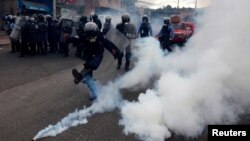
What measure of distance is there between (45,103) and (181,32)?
13.0 meters

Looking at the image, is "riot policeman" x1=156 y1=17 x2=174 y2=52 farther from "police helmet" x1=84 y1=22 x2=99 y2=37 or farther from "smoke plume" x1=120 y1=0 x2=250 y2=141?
"police helmet" x1=84 y1=22 x2=99 y2=37

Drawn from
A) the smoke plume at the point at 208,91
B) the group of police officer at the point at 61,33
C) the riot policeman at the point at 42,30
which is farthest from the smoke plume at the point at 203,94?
the riot policeman at the point at 42,30

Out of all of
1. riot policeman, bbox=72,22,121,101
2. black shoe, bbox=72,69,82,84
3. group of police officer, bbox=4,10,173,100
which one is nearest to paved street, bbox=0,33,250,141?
riot policeman, bbox=72,22,121,101

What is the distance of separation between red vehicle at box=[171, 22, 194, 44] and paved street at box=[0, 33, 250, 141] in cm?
708

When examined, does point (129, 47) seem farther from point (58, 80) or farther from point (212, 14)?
point (212, 14)

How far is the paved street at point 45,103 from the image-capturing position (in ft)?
16.1

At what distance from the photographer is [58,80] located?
29.7 feet

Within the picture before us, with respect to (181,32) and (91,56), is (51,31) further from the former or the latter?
(91,56)

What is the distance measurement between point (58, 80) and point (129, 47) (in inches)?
104

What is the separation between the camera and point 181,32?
715 inches

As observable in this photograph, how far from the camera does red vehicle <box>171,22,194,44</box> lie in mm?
17420

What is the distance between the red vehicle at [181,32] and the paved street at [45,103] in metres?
7.08

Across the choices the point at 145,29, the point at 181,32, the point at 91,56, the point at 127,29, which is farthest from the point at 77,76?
the point at 181,32

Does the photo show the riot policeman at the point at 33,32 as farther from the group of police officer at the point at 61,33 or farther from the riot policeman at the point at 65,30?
the riot policeman at the point at 65,30
